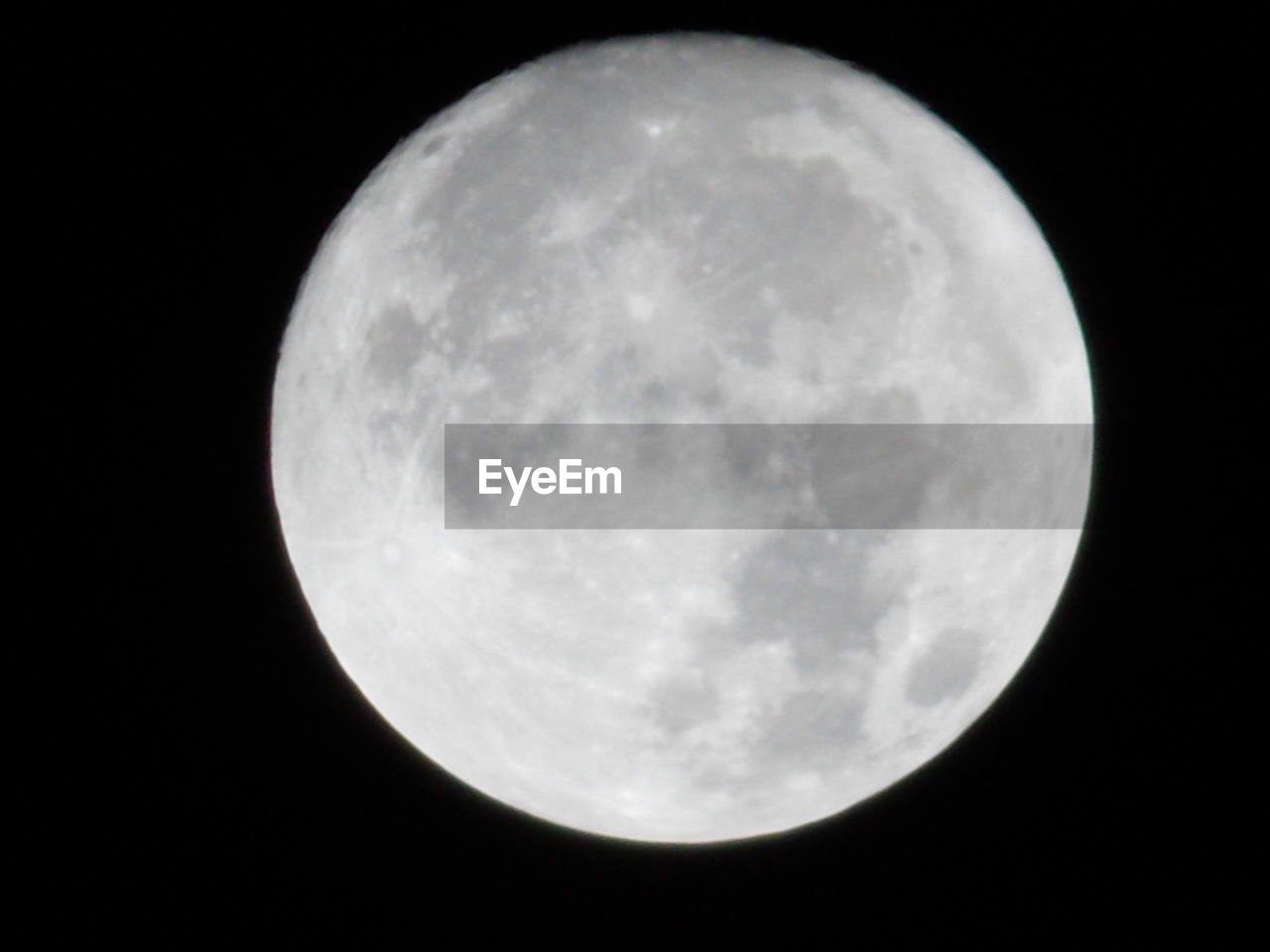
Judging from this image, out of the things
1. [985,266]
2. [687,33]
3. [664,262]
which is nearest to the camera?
[664,262]

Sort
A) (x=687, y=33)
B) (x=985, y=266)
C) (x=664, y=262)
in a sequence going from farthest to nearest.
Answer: (x=687, y=33), (x=985, y=266), (x=664, y=262)

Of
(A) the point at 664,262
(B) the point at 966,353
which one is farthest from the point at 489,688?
(B) the point at 966,353

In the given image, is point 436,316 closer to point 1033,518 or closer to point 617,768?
point 617,768

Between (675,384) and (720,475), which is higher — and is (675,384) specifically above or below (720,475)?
above
